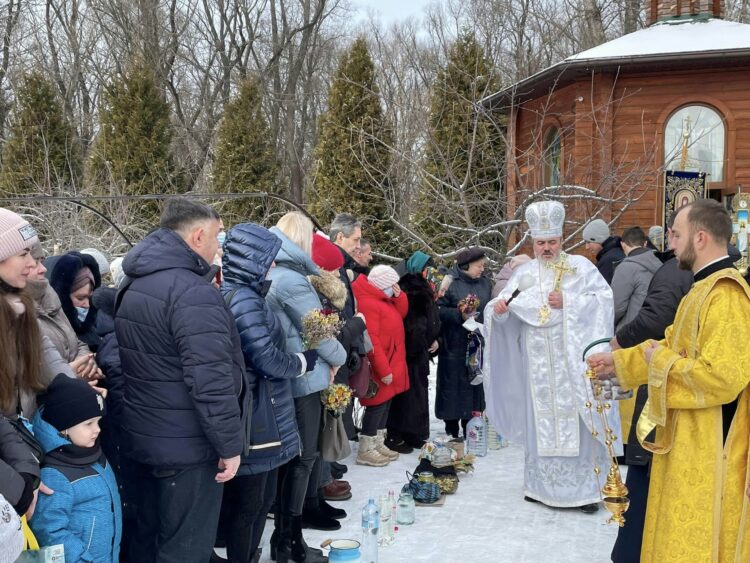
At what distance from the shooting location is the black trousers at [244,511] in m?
4.01

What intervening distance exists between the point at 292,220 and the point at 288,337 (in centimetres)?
72

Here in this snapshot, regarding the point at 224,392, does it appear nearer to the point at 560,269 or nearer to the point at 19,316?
the point at 19,316

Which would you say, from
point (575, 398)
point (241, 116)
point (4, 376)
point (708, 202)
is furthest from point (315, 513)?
point (241, 116)

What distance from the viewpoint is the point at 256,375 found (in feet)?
13.0

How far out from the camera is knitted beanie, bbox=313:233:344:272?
5410 millimetres

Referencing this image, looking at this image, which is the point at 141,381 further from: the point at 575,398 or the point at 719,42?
the point at 719,42

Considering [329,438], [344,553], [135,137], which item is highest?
[135,137]

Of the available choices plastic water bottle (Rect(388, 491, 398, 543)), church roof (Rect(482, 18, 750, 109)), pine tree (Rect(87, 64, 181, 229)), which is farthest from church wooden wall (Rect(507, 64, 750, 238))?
pine tree (Rect(87, 64, 181, 229))

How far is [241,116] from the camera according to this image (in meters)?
20.9

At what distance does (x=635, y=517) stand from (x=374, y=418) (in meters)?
3.12

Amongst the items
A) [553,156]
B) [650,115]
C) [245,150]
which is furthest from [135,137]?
[650,115]

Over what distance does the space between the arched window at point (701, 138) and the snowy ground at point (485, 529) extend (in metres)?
9.64

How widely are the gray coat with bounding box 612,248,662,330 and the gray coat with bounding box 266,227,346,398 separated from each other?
3475 millimetres

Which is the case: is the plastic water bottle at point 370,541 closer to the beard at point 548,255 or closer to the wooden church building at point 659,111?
the beard at point 548,255
